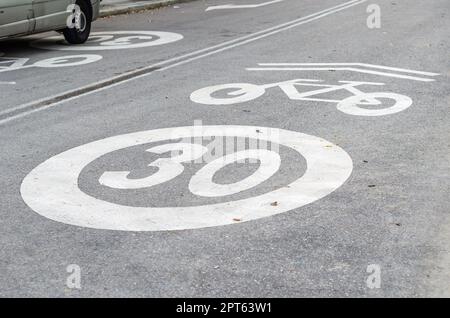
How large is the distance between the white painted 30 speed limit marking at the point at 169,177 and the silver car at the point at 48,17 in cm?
552

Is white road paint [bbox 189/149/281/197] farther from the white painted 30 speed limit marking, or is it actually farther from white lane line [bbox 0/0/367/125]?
white lane line [bbox 0/0/367/125]

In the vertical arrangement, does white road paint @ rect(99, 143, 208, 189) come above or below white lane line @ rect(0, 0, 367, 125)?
above

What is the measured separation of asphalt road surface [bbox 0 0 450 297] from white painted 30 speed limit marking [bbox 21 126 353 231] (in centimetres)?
2

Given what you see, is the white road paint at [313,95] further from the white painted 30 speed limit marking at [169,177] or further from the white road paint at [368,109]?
the white painted 30 speed limit marking at [169,177]

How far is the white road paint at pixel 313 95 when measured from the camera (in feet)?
29.7

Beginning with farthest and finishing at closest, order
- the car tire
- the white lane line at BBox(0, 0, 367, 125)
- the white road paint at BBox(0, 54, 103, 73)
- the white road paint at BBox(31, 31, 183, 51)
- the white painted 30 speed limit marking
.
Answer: the car tire < the white road paint at BBox(31, 31, 183, 51) < the white road paint at BBox(0, 54, 103, 73) < the white lane line at BBox(0, 0, 367, 125) < the white painted 30 speed limit marking

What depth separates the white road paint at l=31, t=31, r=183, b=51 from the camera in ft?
47.0

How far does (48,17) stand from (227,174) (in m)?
7.96

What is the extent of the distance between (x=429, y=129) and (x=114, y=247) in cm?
411

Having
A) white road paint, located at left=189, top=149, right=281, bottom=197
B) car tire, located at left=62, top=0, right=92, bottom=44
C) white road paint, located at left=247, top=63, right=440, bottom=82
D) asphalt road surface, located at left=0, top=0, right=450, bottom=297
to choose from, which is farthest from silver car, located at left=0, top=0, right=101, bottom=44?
white road paint, located at left=189, top=149, right=281, bottom=197

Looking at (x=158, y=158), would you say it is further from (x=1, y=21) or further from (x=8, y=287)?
(x=1, y=21)

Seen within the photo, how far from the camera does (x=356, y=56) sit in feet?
41.7

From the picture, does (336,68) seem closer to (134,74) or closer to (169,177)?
(134,74)

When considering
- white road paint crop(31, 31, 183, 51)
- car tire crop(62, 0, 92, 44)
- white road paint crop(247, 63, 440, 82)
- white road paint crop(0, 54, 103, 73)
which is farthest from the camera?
car tire crop(62, 0, 92, 44)
